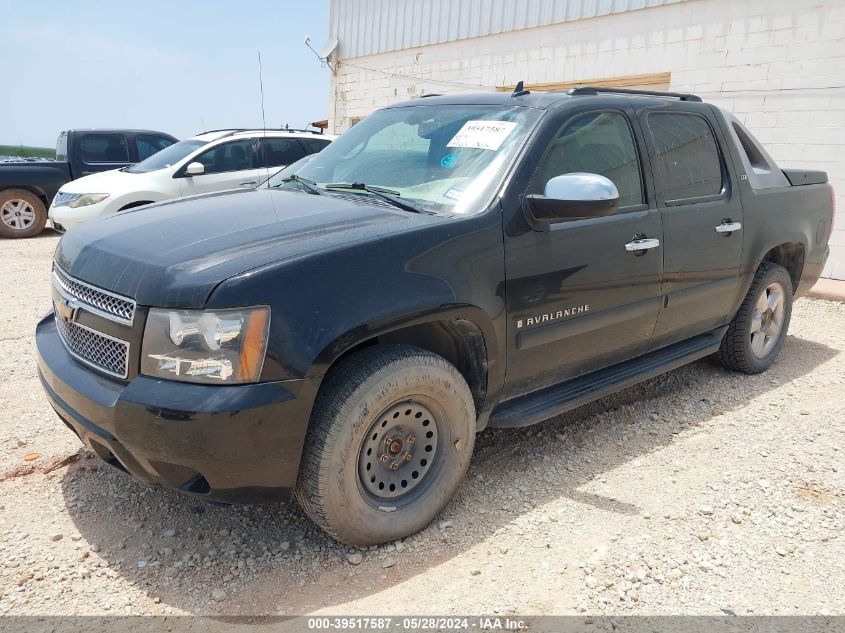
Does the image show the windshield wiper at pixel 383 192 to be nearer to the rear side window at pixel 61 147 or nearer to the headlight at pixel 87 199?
the headlight at pixel 87 199

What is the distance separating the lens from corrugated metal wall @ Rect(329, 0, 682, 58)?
9852 millimetres

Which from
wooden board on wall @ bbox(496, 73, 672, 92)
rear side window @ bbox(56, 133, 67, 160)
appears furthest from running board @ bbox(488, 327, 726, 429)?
rear side window @ bbox(56, 133, 67, 160)

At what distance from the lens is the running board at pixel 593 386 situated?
3.16 m

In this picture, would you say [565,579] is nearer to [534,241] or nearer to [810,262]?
[534,241]

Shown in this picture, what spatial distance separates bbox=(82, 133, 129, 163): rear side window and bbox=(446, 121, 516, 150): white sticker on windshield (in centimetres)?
1041

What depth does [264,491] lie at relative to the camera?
7.95ft

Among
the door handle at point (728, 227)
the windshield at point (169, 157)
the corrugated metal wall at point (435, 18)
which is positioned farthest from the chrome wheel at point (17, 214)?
the door handle at point (728, 227)

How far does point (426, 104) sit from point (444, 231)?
1279 millimetres

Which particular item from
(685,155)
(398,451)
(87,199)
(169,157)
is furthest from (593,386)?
(87,199)

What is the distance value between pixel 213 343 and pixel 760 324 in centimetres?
405

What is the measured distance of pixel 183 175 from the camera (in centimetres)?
874

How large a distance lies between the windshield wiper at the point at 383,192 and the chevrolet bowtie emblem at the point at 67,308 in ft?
4.28

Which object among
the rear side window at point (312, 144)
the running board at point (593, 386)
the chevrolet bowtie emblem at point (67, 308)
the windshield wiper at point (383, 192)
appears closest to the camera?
the chevrolet bowtie emblem at point (67, 308)

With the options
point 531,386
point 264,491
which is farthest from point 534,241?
point 264,491
